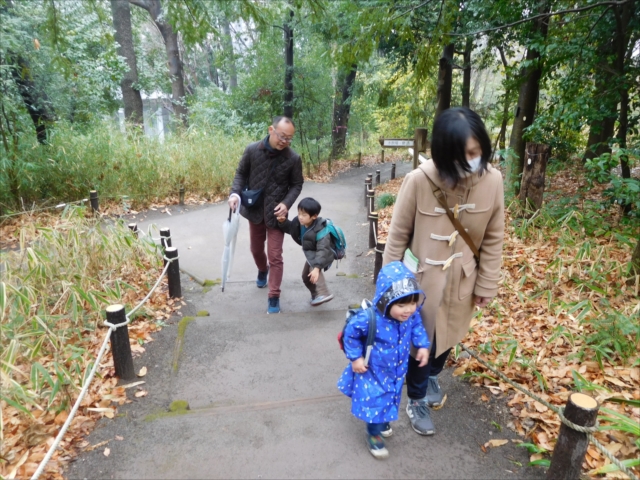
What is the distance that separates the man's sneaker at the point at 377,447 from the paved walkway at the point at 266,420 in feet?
0.13

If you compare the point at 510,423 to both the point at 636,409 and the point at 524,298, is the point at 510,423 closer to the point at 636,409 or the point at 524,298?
the point at 636,409

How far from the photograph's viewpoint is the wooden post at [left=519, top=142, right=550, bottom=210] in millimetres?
5914

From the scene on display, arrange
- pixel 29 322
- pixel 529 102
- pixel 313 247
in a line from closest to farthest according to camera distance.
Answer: pixel 29 322 < pixel 313 247 < pixel 529 102

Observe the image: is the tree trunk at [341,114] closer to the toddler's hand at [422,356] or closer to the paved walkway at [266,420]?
the paved walkway at [266,420]

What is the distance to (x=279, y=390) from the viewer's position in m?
2.97

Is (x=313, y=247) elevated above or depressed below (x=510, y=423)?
above

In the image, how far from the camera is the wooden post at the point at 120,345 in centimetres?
291

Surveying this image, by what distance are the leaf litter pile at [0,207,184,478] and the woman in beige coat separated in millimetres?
2073

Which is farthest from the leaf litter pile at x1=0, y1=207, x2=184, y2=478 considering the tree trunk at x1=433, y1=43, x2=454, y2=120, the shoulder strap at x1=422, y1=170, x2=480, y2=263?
the tree trunk at x1=433, y1=43, x2=454, y2=120

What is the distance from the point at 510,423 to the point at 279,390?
1.54 meters

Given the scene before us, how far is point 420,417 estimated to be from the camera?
2533mm

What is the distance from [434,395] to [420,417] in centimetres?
29

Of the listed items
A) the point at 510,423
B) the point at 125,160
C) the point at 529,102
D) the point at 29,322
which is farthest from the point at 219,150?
the point at 510,423

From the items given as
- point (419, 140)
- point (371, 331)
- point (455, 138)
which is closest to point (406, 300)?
point (371, 331)
